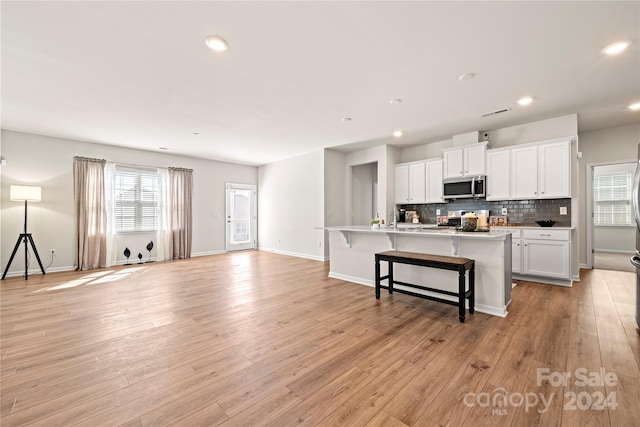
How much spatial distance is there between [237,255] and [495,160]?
261 inches

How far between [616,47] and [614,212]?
7.41 metres

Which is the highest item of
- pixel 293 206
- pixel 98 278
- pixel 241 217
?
pixel 293 206

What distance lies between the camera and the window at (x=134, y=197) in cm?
625

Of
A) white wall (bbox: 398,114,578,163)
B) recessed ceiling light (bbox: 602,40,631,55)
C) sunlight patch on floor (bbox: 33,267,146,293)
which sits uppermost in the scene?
recessed ceiling light (bbox: 602,40,631,55)

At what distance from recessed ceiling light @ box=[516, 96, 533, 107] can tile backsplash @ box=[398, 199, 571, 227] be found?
197cm

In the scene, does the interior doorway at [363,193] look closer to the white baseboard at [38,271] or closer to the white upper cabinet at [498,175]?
the white upper cabinet at [498,175]

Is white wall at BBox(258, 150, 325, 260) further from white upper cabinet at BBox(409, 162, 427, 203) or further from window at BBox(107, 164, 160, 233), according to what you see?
window at BBox(107, 164, 160, 233)

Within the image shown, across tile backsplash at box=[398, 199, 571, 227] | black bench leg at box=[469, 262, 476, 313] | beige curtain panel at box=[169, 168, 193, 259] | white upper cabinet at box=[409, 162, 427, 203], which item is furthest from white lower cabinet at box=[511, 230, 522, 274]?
beige curtain panel at box=[169, 168, 193, 259]

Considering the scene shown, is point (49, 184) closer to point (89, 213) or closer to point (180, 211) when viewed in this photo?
point (89, 213)

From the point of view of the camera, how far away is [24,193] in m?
4.88

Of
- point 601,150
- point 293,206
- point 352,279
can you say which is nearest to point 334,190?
point 293,206

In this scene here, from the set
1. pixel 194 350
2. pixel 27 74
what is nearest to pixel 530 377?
pixel 194 350

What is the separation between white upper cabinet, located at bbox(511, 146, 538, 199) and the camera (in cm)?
459

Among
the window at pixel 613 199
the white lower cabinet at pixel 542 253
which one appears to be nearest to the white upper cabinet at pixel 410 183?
the white lower cabinet at pixel 542 253
